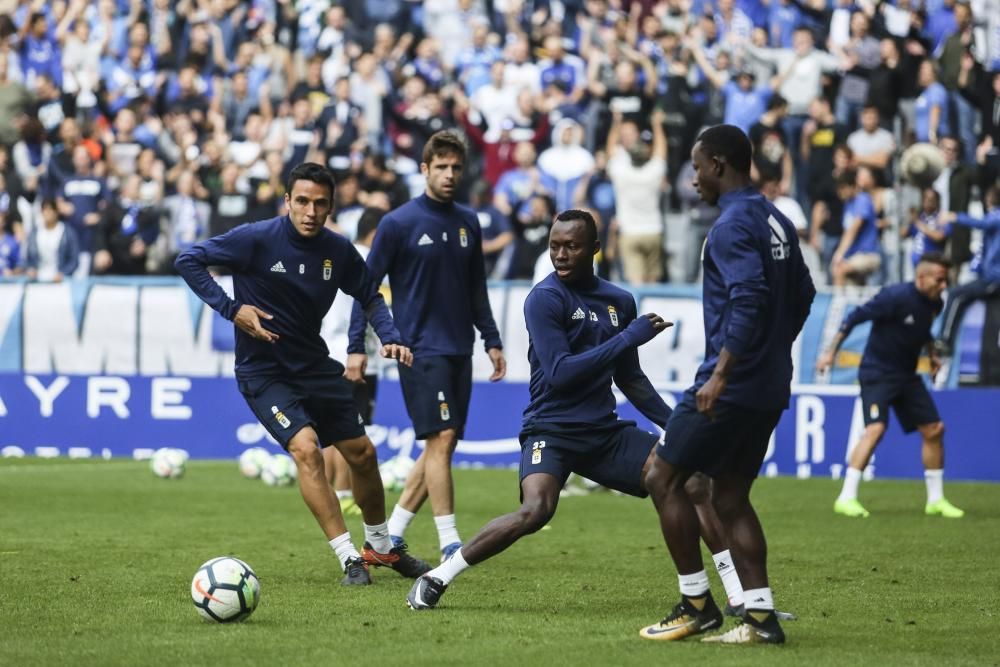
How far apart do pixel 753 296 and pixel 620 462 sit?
1798mm

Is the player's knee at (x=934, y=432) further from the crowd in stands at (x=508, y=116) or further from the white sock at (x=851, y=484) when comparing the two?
the crowd in stands at (x=508, y=116)

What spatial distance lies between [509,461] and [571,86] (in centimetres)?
693

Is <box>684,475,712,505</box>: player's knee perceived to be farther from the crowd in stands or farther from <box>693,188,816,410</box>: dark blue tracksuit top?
the crowd in stands

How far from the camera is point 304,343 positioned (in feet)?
34.4

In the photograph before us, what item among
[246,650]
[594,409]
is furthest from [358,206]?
[246,650]

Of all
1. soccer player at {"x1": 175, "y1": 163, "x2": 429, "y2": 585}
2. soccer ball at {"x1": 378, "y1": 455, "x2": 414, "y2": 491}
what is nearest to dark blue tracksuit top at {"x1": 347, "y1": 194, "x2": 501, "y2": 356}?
soccer player at {"x1": 175, "y1": 163, "x2": 429, "y2": 585}

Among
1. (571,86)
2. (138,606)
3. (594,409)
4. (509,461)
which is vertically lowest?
(509,461)

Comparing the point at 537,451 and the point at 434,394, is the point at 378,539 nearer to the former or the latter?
the point at 434,394

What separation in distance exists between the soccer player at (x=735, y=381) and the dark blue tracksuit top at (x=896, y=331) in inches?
302

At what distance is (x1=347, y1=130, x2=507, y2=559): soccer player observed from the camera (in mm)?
11195

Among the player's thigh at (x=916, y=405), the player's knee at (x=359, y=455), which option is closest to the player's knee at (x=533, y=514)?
the player's knee at (x=359, y=455)

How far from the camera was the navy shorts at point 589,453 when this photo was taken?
29.7 feet

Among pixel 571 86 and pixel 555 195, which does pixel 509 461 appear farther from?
pixel 571 86

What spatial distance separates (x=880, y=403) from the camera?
15648mm
